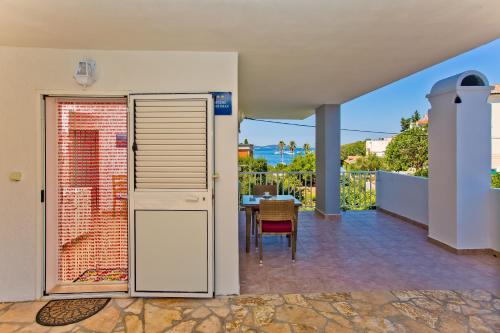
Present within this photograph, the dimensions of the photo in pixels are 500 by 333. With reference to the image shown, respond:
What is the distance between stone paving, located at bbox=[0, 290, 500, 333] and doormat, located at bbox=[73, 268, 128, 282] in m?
0.41

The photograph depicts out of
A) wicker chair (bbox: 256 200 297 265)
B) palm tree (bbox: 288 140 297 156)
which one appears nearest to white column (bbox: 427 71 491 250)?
wicker chair (bbox: 256 200 297 265)

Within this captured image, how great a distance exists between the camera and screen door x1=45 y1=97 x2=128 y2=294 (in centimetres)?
327

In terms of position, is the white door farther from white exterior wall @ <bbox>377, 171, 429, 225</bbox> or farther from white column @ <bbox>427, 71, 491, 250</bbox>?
white exterior wall @ <bbox>377, 171, 429, 225</bbox>

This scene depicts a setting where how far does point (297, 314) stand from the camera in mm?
2863

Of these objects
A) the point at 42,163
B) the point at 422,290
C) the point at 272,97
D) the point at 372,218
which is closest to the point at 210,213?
the point at 42,163

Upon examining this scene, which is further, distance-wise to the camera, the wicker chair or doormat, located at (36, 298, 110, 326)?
the wicker chair

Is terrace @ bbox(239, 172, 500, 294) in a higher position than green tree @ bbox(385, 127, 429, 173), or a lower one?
lower

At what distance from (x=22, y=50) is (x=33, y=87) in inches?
14.7

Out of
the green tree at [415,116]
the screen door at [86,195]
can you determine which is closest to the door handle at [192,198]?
the screen door at [86,195]

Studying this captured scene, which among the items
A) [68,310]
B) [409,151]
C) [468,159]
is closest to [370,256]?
[468,159]

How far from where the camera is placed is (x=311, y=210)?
7996 millimetres

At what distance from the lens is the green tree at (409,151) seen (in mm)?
12742

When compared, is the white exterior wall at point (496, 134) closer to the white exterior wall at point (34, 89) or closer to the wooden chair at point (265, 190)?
the wooden chair at point (265, 190)

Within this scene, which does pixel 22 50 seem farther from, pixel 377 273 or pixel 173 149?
pixel 377 273
